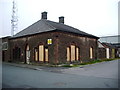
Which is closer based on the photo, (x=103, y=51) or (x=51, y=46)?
(x=51, y=46)

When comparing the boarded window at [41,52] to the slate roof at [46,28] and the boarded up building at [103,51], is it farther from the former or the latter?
the boarded up building at [103,51]

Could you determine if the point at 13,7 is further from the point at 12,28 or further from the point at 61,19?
the point at 61,19

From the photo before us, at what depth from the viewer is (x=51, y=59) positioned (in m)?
18.4

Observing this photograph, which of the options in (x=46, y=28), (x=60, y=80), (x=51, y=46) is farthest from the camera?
(x=46, y=28)

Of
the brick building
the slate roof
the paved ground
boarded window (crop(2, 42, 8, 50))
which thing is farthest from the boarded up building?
the paved ground

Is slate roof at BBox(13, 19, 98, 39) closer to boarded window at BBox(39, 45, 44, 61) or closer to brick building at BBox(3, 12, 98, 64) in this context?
brick building at BBox(3, 12, 98, 64)

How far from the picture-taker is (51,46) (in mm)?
18438

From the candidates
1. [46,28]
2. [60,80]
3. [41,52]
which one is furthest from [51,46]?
[60,80]

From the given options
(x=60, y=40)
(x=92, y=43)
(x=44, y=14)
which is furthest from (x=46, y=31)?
(x=92, y=43)

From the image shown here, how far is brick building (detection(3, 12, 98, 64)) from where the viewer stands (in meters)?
18.4

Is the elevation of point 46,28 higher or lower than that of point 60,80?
higher

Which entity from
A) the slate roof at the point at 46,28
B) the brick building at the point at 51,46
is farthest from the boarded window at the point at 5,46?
the slate roof at the point at 46,28

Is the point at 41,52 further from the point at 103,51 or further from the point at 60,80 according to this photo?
the point at 103,51

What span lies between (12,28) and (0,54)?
1235 centimetres
